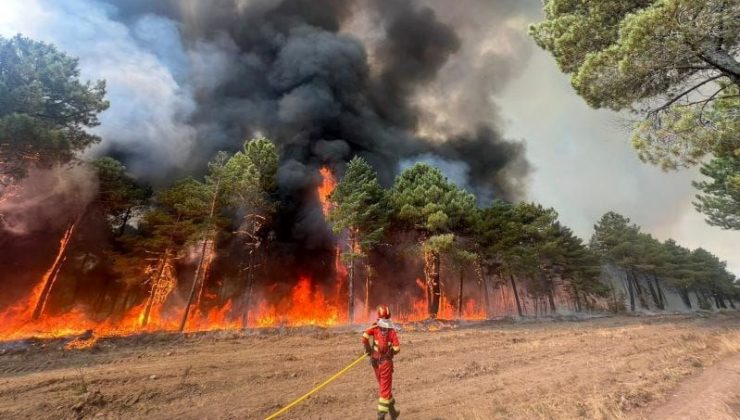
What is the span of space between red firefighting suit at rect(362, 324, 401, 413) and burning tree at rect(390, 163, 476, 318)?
17.1 meters

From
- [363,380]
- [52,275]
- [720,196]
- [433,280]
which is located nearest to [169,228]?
[52,275]

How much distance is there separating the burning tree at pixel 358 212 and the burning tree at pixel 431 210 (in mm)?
1741

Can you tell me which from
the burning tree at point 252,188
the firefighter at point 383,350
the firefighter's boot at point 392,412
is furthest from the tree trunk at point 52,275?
the firefighter's boot at point 392,412

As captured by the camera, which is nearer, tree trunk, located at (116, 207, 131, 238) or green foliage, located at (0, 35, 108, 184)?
green foliage, located at (0, 35, 108, 184)

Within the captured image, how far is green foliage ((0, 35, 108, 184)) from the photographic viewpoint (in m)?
15.1

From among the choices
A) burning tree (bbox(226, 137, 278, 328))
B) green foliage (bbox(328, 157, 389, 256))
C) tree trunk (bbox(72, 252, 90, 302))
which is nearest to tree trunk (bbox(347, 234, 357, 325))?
green foliage (bbox(328, 157, 389, 256))

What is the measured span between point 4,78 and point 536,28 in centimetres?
2294

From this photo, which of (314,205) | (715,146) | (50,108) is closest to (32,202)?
(50,108)

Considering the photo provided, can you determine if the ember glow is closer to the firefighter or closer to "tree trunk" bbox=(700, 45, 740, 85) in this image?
A: the firefighter

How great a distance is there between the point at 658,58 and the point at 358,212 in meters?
19.6

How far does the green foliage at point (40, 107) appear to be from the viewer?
15102 millimetres

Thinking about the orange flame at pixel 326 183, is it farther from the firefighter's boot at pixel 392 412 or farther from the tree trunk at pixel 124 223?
the firefighter's boot at pixel 392 412

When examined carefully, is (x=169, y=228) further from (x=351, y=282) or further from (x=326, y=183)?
(x=326, y=183)

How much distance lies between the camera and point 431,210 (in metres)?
24.6
